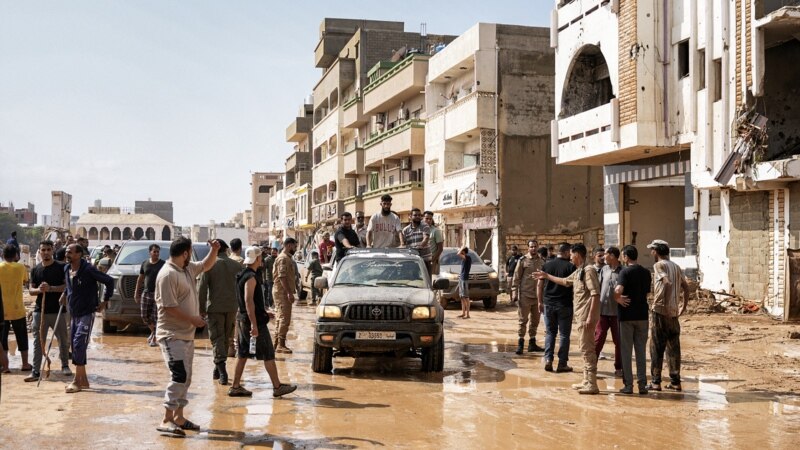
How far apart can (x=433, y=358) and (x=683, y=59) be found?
1400cm

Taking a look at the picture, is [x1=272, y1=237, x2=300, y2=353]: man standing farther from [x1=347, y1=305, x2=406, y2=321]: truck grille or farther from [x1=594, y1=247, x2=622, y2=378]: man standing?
Answer: [x1=594, y1=247, x2=622, y2=378]: man standing

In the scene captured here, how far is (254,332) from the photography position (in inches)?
381

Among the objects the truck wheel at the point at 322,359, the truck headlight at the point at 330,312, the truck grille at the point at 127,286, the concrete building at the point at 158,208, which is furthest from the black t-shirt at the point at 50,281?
the concrete building at the point at 158,208

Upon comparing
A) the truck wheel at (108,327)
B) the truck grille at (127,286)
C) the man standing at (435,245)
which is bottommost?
the truck wheel at (108,327)

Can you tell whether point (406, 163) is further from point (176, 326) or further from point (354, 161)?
point (176, 326)

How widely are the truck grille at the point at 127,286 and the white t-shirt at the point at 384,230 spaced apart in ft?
16.3

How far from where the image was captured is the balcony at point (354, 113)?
50062mm

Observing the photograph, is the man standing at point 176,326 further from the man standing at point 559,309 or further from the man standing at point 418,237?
the man standing at point 418,237

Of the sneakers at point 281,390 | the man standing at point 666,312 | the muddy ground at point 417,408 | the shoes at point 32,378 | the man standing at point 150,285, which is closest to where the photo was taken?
the muddy ground at point 417,408

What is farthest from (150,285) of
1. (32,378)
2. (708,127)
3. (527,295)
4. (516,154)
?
(516,154)

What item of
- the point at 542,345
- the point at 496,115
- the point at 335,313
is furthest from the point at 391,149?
the point at 335,313

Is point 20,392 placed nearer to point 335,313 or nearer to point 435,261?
point 335,313

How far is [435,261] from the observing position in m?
15.2

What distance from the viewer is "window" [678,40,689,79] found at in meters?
22.3
